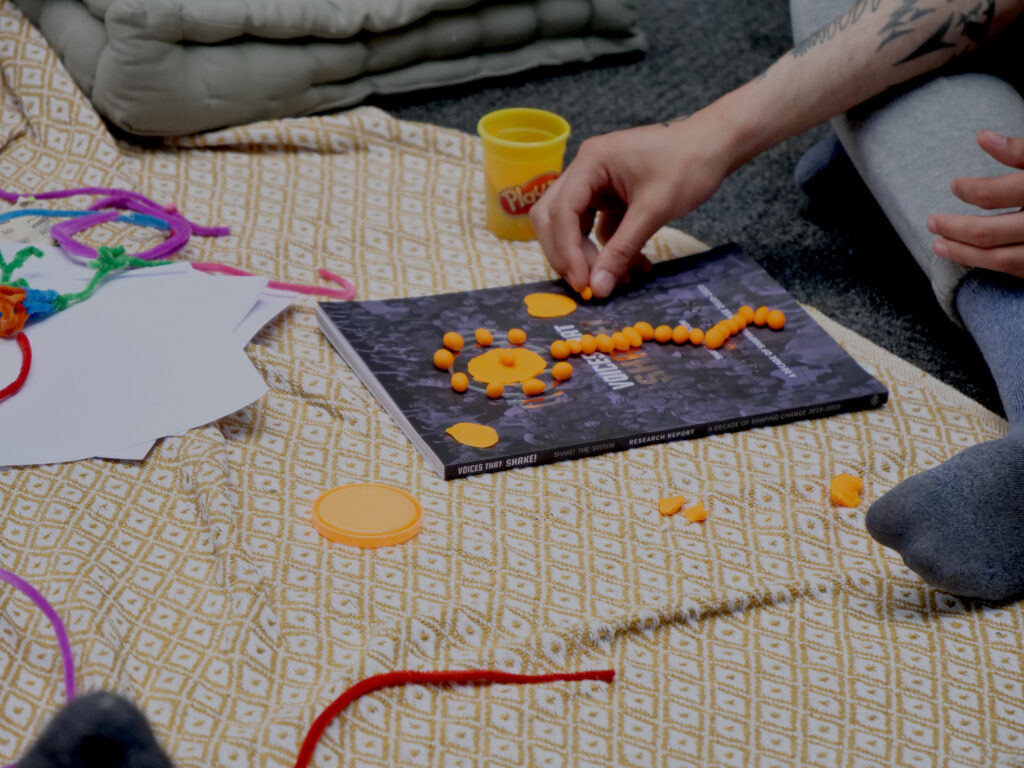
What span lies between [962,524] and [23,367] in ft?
2.46

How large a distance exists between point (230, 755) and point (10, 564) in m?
0.25

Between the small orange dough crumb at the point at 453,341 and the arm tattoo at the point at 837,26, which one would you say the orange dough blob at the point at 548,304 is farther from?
the arm tattoo at the point at 837,26

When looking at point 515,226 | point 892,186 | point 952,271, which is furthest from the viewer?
point 515,226

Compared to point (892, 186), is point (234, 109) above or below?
below

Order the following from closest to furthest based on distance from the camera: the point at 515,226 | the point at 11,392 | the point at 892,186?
the point at 11,392, the point at 892,186, the point at 515,226

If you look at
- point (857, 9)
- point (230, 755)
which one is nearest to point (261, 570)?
point (230, 755)

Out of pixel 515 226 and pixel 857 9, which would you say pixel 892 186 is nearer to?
pixel 857 9

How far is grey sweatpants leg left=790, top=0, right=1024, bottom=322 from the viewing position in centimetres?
105

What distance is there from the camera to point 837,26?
115 cm

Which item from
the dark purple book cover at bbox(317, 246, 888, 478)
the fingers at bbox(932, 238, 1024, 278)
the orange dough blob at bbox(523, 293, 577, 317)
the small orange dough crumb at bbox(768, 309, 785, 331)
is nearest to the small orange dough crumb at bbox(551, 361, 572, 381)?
the dark purple book cover at bbox(317, 246, 888, 478)

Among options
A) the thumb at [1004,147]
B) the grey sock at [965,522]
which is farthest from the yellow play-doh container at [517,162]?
the grey sock at [965,522]

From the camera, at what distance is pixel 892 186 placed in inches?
43.8

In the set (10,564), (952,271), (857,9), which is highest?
(857,9)

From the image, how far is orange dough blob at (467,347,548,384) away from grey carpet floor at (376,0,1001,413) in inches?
16.4
